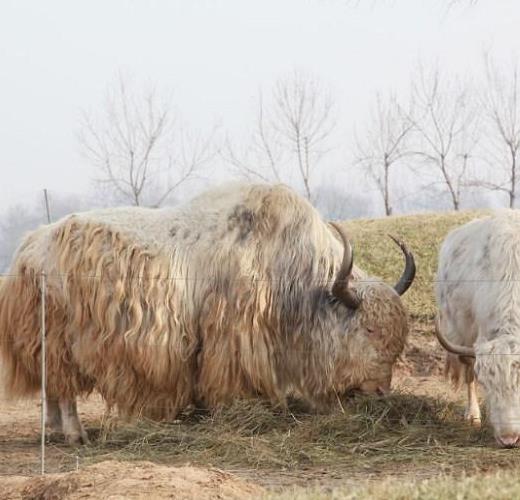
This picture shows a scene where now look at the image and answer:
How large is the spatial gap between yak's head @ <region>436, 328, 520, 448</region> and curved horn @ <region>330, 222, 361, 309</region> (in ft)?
5.27

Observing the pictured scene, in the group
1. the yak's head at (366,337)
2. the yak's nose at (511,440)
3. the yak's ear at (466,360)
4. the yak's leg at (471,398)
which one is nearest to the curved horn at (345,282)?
the yak's head at (366,337)

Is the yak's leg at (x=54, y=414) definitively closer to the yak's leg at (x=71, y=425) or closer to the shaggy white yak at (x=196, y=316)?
the shaggy white yak at (x=196, y=316)

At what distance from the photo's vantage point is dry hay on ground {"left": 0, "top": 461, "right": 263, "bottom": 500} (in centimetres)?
609

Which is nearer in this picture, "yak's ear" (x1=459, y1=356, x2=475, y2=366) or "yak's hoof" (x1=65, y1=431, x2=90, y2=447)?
"yak's hoof" (x1=65, y1=431, x2=90, y2=447)

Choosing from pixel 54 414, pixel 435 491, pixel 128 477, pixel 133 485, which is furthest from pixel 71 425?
pixel 435 491

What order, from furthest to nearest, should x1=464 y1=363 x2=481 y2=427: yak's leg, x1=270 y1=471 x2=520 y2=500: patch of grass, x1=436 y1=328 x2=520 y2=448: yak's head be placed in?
x1=464 y1=363 x2=481 y2=427: yak's leg, x1=436 y1=328 x2=520 y2=448: yak's head, x1=270 y1=471 x2=520 y2=500: patch of grass

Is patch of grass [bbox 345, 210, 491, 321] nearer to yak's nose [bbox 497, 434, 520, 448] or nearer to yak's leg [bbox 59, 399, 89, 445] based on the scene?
yak's leg [bbox 59, 399, 89, 445]

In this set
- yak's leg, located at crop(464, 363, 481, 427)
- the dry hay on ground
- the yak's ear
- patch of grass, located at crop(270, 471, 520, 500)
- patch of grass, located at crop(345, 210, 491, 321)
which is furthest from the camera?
patch of grass, located at crop(345, 210, 491, 321)

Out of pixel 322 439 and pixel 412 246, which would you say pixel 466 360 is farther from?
pixel 412 246

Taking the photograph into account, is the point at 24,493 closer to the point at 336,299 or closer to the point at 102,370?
the point at 102,370

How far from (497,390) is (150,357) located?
3.12 metres

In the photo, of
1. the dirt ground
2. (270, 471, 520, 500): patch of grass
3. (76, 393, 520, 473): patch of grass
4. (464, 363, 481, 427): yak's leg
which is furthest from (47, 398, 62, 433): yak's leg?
(270, 471, 520, 500): patch of grass

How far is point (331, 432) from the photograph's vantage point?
859cm

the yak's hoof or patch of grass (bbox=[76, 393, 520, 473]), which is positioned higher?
patch of grass (bbox=[76, 393, 520, 473])
